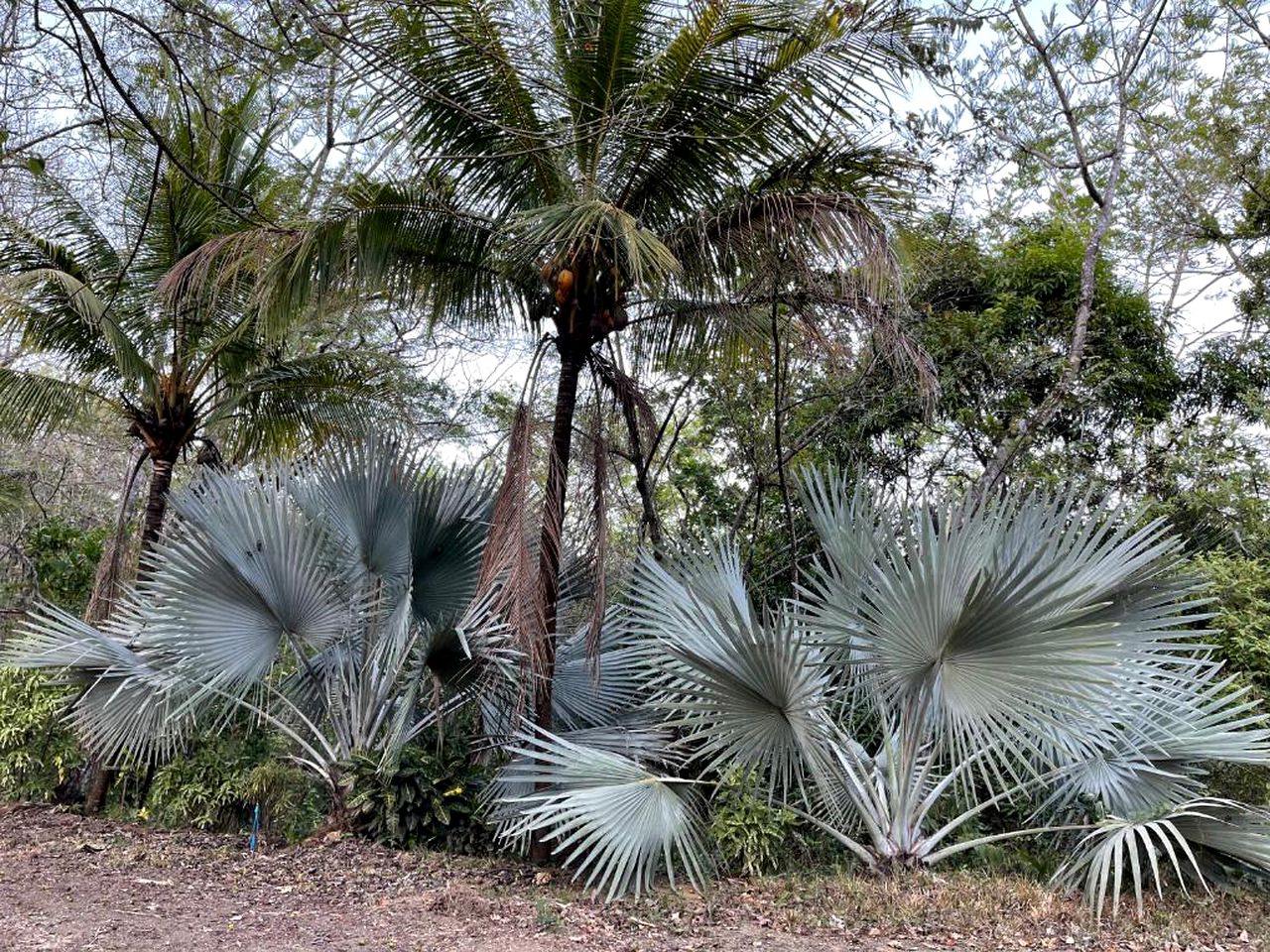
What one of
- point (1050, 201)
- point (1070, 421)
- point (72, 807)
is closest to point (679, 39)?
point (1070, 421)

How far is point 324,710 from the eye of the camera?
23.4 ft

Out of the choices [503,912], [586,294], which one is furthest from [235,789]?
[586,294]

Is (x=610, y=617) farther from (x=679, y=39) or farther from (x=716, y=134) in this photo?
(x=679, y=39)

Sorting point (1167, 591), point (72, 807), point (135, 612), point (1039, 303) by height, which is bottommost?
point (72, 807)

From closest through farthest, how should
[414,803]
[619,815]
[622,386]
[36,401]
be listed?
1. [619,815]
2. [414,803]
3. [622,386]
4. [36,401]

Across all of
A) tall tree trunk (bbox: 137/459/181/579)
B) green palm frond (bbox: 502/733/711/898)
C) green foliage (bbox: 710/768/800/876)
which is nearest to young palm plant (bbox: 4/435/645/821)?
green palm frond (bbox: 502/733/711/898)

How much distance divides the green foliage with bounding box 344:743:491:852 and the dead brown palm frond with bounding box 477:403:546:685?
1435mm

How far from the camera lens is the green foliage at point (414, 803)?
21.1 feet

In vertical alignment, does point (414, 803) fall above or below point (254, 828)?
above

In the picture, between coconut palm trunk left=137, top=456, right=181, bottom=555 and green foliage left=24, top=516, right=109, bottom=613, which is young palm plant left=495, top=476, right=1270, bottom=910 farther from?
green foliage left=24, top=516, right=109, bottom=613

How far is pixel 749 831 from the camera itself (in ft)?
20.0

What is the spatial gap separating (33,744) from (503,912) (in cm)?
548

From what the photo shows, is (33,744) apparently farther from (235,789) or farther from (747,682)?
(747,682)

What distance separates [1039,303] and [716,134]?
5.49m
